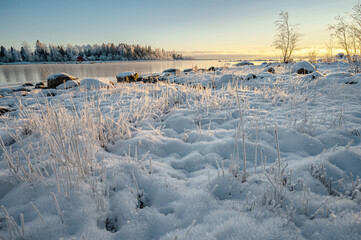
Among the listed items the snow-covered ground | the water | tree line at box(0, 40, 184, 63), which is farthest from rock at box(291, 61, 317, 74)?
tree line at box(0, 40, 184, 63)

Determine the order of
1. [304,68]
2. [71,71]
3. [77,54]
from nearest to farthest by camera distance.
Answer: [304,68]
[71,71]
[77,54]

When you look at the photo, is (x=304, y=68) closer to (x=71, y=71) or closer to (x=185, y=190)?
(x=185, y=190)

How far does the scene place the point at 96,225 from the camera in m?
1.08

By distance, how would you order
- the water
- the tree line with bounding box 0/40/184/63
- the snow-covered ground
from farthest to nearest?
1. the tree line with bounding box 0/40/184/63
2. the water
3. the snow-covered ground

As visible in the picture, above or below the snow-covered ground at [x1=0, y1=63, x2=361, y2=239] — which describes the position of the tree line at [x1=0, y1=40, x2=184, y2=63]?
above

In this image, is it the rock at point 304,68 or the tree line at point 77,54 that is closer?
the rock at point 304,68

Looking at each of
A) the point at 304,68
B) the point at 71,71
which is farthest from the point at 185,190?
the point at 71,71

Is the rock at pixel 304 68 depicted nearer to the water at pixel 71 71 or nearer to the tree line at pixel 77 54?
the water at pixel 71 71

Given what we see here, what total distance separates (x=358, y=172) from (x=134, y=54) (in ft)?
313

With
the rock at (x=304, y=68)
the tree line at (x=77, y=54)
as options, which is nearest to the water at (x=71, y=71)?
the rock at (x=304, y=68)

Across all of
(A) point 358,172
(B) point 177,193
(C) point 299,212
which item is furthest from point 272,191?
(A) point 358,172

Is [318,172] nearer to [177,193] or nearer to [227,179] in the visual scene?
[227,179]

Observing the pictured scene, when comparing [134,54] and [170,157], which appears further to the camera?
[134,54]

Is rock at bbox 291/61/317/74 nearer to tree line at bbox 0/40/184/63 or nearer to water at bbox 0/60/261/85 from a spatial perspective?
water at bbox 0/60/261/85
